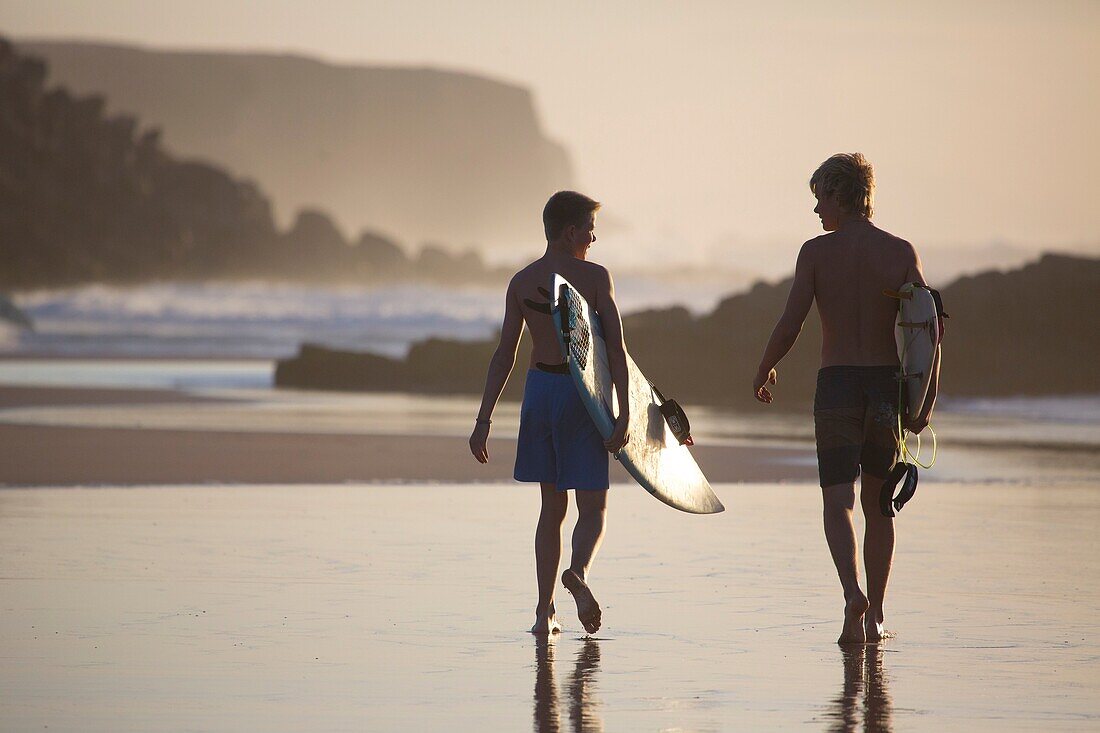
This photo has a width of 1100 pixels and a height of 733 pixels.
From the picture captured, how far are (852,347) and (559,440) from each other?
117 cm

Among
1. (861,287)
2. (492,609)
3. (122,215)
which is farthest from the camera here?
(122,215)

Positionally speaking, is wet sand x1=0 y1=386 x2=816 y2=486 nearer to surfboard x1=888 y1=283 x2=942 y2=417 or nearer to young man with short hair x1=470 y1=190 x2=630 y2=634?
young man with short hair x1=470 y1=190 x2=630 y2=634

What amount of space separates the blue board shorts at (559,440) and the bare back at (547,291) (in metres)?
0.11

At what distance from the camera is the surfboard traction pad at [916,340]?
6855 millimetres

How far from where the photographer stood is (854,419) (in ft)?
23.0

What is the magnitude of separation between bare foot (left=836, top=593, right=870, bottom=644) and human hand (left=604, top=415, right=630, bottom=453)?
41.1 inches

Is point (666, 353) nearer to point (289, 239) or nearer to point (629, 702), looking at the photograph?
point (629, 702)

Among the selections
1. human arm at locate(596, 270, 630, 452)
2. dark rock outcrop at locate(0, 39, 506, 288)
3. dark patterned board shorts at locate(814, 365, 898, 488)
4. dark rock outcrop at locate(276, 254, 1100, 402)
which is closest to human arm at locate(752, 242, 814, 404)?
dark patterned board shorts at locate(814, 365, 898, 488)

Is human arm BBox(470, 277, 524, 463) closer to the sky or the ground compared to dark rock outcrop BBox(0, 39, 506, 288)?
closer to the ground

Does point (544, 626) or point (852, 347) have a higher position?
point (852, 347)

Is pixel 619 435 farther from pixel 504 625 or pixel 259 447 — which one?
pixel 259 447

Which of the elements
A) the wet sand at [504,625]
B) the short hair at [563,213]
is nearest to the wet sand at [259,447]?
the wet sand at [504,625]

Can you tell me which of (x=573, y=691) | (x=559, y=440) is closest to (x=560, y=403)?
(x=559, y=440)

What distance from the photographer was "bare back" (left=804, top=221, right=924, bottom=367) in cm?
702
